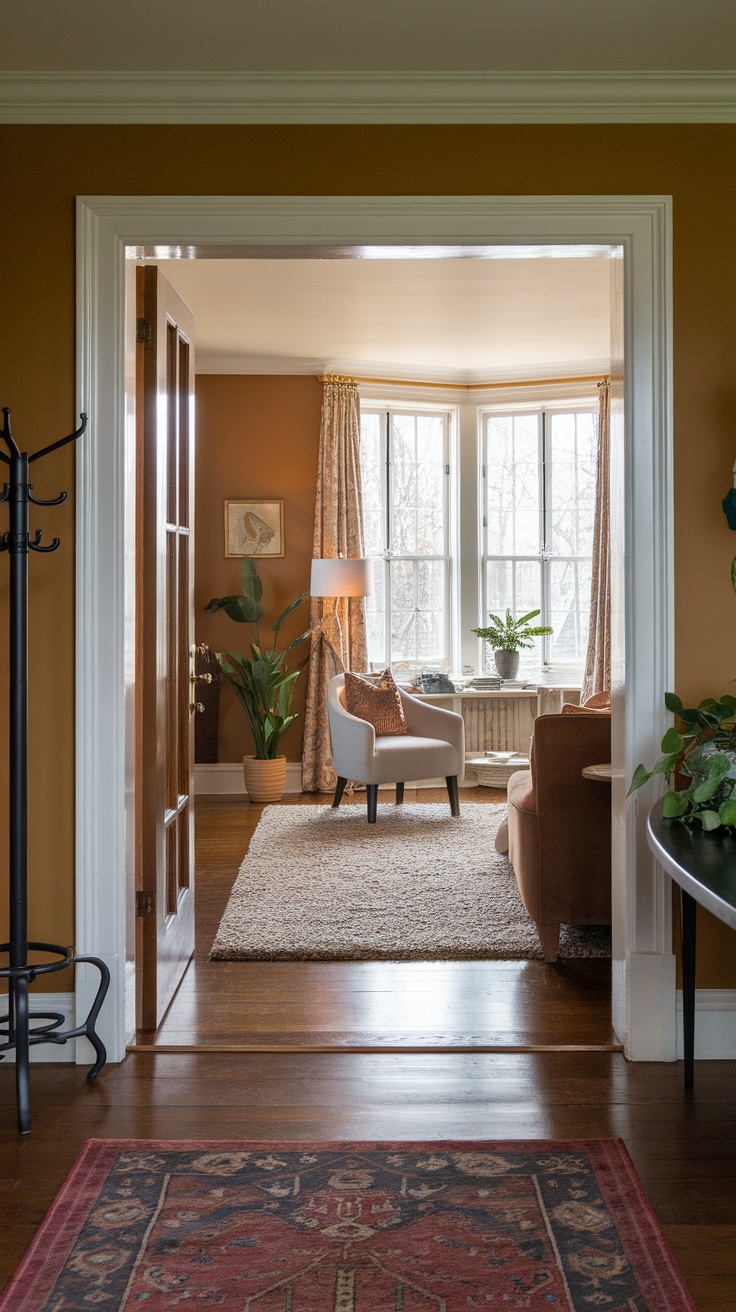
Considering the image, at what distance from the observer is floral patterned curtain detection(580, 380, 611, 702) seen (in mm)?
7555

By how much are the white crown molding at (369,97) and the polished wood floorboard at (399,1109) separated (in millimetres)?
2713

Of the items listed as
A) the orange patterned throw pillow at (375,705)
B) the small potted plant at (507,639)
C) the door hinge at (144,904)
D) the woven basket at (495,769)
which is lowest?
the woven basket at (495,769)

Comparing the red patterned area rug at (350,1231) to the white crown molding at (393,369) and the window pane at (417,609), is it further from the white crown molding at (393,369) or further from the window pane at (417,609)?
the white crown molding at (393,369)

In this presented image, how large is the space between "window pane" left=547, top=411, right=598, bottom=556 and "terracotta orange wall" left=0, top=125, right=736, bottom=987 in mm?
4875

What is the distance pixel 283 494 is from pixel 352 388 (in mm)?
892

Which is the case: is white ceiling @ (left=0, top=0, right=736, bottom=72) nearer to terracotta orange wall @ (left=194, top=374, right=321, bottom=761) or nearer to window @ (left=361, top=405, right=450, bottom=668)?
terracotta orange wall @ (left=194, top=374, right=321, bottom=761)

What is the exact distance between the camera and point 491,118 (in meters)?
3.12

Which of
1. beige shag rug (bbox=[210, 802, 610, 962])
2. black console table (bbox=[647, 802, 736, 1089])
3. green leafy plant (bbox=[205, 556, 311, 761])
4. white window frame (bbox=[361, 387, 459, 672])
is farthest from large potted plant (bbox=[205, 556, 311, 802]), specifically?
black console table (bbox=[647, 802, 736, 1089])

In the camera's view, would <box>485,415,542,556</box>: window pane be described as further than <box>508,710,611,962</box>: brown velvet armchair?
Yes

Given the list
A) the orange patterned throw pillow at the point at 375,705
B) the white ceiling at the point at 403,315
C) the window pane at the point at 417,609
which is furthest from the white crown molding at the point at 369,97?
the window pane at the point at 417,609

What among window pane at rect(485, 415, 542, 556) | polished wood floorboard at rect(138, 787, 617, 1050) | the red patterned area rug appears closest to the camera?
the red patterned area rug

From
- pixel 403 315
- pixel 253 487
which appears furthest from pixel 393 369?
pixel 403 315

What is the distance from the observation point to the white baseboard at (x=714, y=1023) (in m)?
3.14

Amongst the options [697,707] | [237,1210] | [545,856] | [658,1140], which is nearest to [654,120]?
[697,707]
